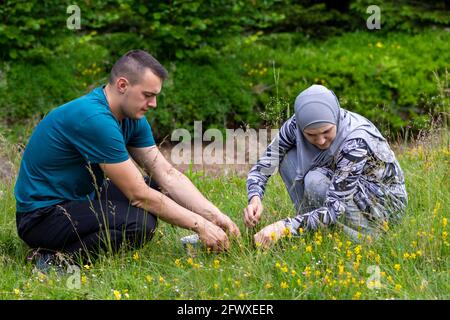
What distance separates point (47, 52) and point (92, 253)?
13.5ft

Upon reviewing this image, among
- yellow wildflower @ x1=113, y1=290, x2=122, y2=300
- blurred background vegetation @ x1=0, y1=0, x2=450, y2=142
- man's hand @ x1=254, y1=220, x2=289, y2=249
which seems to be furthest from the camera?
blurred background vegetation @ x1=0, y1=0, x2=450, y2=142

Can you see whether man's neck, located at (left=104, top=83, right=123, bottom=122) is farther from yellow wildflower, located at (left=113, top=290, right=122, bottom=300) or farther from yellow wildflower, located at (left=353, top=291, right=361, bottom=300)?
yellow wildflower, located at (left=353, top=291, right=361, bottom=300)

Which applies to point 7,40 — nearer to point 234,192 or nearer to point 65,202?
point 234,192

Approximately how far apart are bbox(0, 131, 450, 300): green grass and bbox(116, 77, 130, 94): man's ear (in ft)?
2.82

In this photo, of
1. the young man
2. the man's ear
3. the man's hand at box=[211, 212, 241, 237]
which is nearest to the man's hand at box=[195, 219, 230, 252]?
the young man

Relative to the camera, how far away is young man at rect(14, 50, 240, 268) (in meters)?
3.91

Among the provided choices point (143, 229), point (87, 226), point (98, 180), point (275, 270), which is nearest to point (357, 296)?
point (275, 270)

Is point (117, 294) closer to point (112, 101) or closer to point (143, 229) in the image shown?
point (143, 229)

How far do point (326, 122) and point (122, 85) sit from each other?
1.08 meters

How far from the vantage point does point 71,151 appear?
159 inches

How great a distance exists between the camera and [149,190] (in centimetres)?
400

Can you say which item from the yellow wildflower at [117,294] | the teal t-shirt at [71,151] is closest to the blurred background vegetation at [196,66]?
the teal t-shirt at [71,151]

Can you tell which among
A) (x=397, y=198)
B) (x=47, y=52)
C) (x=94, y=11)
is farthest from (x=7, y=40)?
(x=397, y=198)
